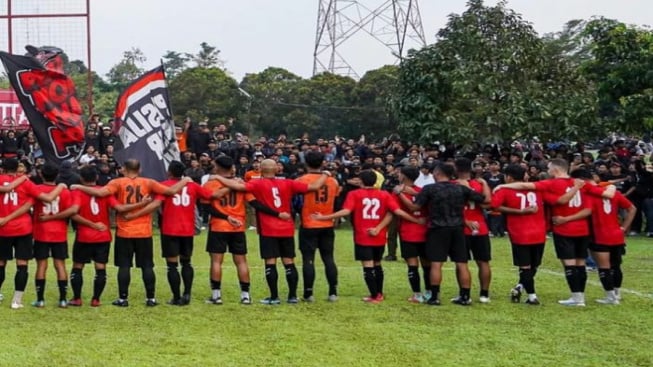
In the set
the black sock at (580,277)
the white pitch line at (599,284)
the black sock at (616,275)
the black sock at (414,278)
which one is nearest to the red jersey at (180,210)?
the black sock at (414,278)

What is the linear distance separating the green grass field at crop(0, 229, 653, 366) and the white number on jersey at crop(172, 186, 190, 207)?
1.26 metres

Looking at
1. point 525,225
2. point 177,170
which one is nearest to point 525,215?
point 525,225

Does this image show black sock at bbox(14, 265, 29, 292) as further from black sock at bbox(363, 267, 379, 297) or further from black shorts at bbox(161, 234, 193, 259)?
black sock at bbox(363, 267, 379, 297)

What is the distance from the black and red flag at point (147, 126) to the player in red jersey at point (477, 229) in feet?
14.5

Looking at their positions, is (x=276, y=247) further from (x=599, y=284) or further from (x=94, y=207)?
(x=599, y=284)

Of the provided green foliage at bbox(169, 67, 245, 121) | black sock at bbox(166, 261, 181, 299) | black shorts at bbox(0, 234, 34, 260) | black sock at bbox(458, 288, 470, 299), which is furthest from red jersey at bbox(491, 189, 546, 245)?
green foliage at bbox(169, 67, 245, 121)

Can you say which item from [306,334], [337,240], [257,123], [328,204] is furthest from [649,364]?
[257,123]

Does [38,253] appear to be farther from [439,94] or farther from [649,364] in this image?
[439,94]

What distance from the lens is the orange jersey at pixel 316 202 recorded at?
11031 millimetres

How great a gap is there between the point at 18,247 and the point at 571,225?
6.73 metres

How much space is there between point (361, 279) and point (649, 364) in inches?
232

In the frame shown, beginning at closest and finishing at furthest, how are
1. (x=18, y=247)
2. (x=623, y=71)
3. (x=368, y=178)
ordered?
(x=18, y=247) → (x=368, y=178) → (x=623, y=71)

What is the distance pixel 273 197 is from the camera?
1094cm

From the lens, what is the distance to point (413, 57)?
24734 millimetres
